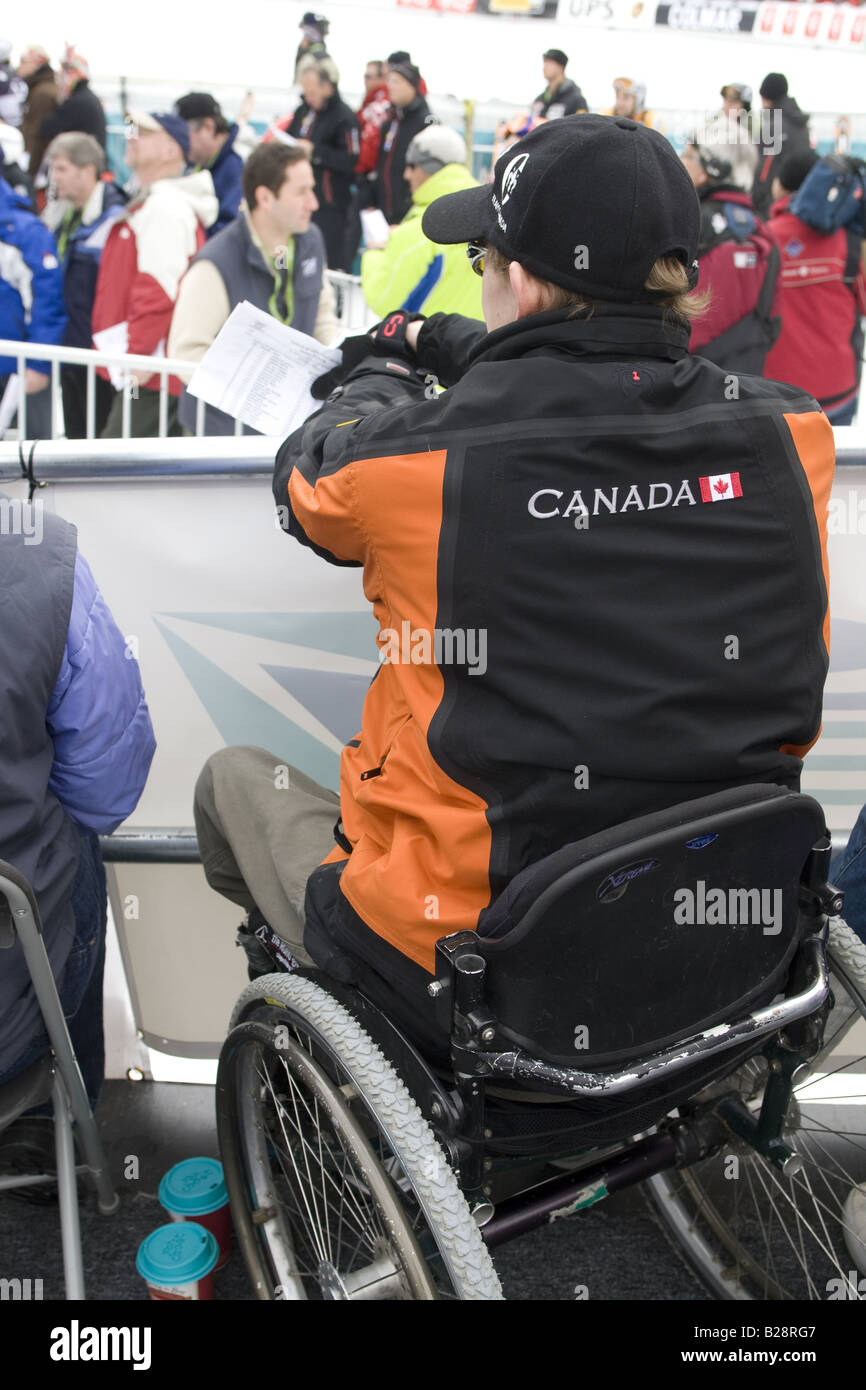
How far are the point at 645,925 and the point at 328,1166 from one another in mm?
812

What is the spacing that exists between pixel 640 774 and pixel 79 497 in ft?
4.50

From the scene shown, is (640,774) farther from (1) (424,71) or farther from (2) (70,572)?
(1) (424,71)

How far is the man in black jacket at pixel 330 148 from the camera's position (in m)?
9.59

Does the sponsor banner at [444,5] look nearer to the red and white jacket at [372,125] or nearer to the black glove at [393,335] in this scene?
the red and white jacket at [372,125]

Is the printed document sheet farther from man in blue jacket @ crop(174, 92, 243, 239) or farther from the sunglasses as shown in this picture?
man in blue jacket @ crop(174, 92, 243, 239)

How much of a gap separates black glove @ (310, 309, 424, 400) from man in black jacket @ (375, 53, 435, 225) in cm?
747

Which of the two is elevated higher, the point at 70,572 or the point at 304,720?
the point at 70,572

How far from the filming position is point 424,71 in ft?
45.0

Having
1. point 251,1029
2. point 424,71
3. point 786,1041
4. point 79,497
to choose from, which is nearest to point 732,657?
point 786,1041

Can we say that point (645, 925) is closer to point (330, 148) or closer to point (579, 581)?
point (579, 581)

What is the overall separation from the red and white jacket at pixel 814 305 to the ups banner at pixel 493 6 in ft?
34.0

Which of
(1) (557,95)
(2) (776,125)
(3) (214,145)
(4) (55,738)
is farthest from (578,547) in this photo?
(1) (557,95)

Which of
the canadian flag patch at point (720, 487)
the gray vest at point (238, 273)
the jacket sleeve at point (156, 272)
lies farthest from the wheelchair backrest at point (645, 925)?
the jacket sleeve at point (156, 272)

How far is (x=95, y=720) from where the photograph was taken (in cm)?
180
